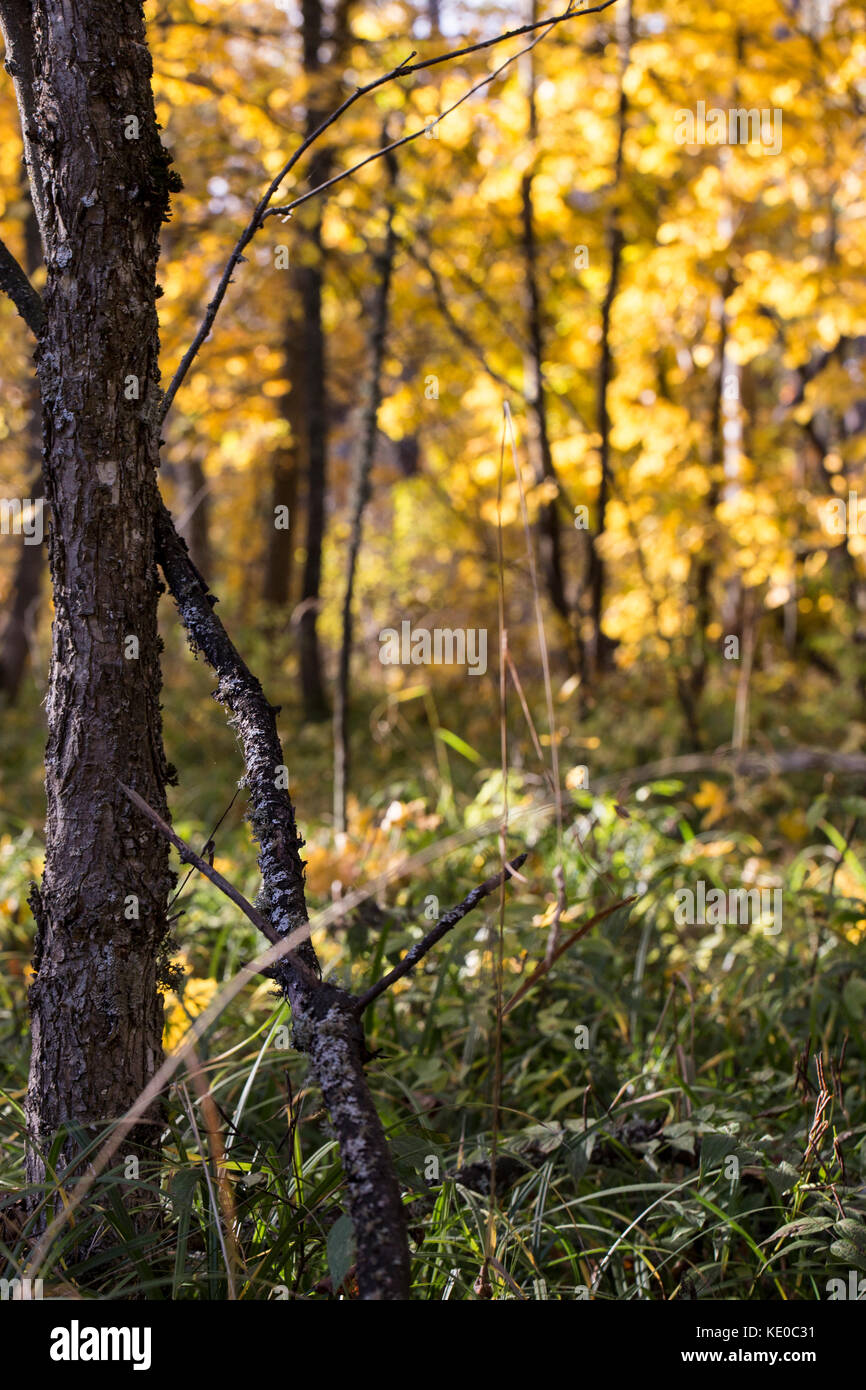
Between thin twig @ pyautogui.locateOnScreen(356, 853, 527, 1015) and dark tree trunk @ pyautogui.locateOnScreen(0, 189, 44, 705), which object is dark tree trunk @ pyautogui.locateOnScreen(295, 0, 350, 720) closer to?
dark tree trunk @ pyautogui.locateOnScreen(0, 189, 44, 705)

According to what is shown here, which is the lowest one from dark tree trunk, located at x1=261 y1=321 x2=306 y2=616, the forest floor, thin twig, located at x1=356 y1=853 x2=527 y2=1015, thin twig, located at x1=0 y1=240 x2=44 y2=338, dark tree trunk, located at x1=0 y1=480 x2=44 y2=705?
the forest floor

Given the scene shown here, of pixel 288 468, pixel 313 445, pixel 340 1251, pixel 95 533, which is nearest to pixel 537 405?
pixel 313 445

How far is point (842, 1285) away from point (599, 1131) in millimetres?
519

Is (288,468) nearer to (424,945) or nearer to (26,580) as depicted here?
(26,580)

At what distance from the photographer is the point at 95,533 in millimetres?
1488

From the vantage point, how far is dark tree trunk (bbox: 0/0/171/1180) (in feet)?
4.81

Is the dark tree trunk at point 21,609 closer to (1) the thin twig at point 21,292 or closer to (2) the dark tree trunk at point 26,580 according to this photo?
(2) the dark tree trunk at point 26,580

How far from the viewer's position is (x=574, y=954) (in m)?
2.87

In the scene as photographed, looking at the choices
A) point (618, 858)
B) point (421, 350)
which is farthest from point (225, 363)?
point (618, 858)

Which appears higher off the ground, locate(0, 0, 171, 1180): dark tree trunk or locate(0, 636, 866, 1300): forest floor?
locate(0, 0, 171, 1180): dark tree trunk

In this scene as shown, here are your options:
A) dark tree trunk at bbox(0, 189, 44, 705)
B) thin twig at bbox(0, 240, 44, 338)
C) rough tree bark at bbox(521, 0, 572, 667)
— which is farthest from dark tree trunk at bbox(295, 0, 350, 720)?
thin twig at bbox(0, 240, 44, 338)

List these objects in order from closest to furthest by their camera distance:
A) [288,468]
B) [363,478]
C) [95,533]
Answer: [95,533] → [363,478] → [288,468]

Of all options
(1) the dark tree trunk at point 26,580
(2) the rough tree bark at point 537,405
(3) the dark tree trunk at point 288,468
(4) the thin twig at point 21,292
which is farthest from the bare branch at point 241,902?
(3) the dark tree trunk at point 288,468

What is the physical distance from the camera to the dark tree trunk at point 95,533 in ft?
4.81
